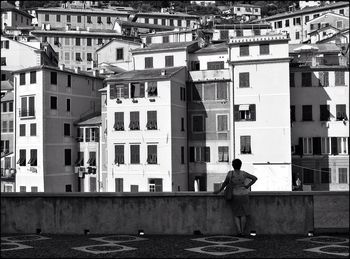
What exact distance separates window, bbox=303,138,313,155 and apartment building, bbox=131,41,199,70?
1513cm

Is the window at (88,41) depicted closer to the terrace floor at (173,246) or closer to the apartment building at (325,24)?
the apartment building at (325,24)

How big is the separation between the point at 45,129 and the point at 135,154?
10.9 metres

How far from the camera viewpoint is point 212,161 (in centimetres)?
5678

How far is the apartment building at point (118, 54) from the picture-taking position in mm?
80438

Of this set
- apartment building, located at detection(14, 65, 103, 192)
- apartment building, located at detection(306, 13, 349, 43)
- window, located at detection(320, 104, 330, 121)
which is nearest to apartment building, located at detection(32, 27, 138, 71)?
apartment building, located at detection(306, 13, 349, 43)

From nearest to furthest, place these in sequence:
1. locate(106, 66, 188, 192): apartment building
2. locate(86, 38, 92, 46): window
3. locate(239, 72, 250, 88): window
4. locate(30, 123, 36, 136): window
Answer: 1. locate(106, 66, 188, 192): apartment building
2. locate(239, 72, 250, 88): window
3. locate(30, 123, 36, 136): window
4. locate(86, 38, 92, 46): window

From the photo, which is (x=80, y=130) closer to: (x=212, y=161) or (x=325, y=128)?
(x=212, y=161)

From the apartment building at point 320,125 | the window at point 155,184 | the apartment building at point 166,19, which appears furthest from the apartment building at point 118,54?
the apartment building at point 166,19

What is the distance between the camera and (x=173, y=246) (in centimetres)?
1199

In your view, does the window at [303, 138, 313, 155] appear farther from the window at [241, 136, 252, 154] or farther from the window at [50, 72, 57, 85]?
the window at [50, 72, 57, 85]

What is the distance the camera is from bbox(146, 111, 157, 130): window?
2175 inches

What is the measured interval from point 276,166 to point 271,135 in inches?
120

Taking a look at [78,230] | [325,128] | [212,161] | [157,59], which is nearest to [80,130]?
[157,59]

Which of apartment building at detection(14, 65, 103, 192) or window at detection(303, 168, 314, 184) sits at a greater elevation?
apartment building at detection(14, 65, 103, 192)
